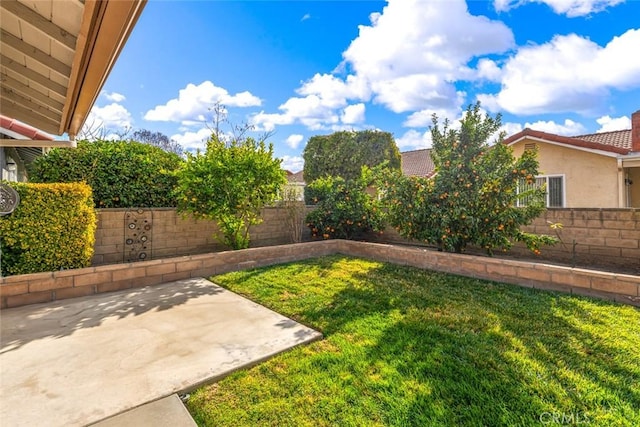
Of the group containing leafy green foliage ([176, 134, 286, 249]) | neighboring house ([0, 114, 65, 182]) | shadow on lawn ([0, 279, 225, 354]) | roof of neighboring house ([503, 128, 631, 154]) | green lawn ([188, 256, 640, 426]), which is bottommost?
green lawn ([188, 256, 640, 426])

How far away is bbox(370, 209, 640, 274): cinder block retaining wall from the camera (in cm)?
608

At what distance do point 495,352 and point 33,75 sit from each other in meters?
6.06

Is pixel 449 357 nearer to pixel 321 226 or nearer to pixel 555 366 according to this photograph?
pixel 555 366

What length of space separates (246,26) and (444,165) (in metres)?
6.93

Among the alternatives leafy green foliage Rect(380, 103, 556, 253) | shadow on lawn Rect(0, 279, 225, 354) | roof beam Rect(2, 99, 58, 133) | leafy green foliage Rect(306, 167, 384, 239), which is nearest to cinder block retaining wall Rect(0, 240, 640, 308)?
shadow on lawn Rect(0, 279, 225, 354)

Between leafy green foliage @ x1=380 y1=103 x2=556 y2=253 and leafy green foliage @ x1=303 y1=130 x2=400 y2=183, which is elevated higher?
leafy green foliage @ x1=303 y1=130 x2=400 y2=183

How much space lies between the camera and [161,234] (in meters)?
6.99

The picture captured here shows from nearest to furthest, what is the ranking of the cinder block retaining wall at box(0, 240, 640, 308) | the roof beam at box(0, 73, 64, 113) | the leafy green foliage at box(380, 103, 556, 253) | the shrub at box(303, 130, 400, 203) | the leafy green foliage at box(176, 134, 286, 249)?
the roof beam at box(0, 73, 64, 113)
the cinder block retaining wall at box(0, 240, 640, 308)
the leafy green foliage at box(380, 103, 556, 253)
the leafy green foliage at box(176, 134, 286, 249)
the shrub at box(303, 130, 400, 203)

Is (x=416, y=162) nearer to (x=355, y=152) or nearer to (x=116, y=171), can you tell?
(x=355, y=152)

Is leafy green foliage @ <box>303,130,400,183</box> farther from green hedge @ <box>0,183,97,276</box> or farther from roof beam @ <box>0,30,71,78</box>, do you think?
roof beam @ <box>0,30,71,78</box>

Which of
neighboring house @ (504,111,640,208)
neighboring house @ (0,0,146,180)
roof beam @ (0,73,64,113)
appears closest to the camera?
neighboring house @ (0,0,146,180)

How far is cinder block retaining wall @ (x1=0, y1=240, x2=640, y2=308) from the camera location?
441cm

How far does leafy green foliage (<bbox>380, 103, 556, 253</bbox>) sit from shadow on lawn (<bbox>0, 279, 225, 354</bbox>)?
4.44 m

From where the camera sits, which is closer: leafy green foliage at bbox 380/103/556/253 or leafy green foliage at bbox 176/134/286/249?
leafy green foliage at bbox 380/103/556/253
